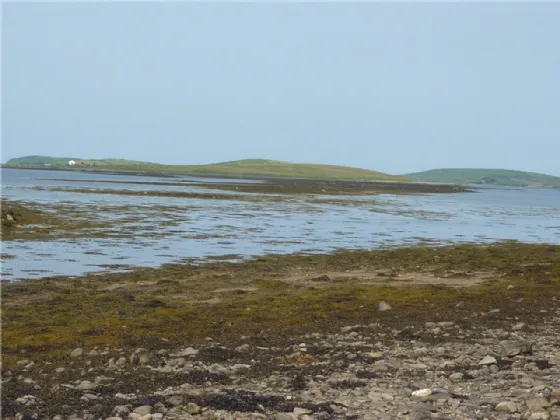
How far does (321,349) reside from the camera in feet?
41.5

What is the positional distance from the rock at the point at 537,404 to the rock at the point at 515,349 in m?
2.85

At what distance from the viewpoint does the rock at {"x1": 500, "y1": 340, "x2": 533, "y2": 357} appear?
11.9 meters

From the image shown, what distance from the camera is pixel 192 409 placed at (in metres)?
9.04

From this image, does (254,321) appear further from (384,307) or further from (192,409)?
(192,409)

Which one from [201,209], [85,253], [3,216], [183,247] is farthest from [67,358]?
[201,209]

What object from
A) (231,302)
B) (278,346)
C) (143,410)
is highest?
(143,410)

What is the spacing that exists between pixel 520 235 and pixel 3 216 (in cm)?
3116

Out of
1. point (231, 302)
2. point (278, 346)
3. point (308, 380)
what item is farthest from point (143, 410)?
point (231, 302)

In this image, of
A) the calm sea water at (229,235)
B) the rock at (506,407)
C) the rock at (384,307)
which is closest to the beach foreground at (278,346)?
the rock at (506,407)

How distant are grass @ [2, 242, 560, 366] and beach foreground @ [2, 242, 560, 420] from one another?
0.05 metres

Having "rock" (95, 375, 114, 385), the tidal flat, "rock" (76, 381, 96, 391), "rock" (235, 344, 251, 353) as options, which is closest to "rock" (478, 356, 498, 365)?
the tidal flat

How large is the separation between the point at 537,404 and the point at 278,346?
5.26 metres

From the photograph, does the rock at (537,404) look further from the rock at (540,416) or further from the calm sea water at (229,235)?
the calm sea water at (229,235)

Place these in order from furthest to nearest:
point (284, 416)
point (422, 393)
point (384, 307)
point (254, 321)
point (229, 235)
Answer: point (229, 235) < point (384, 307) < point (254, 321) < point (422, 393) < point (284, 416)
